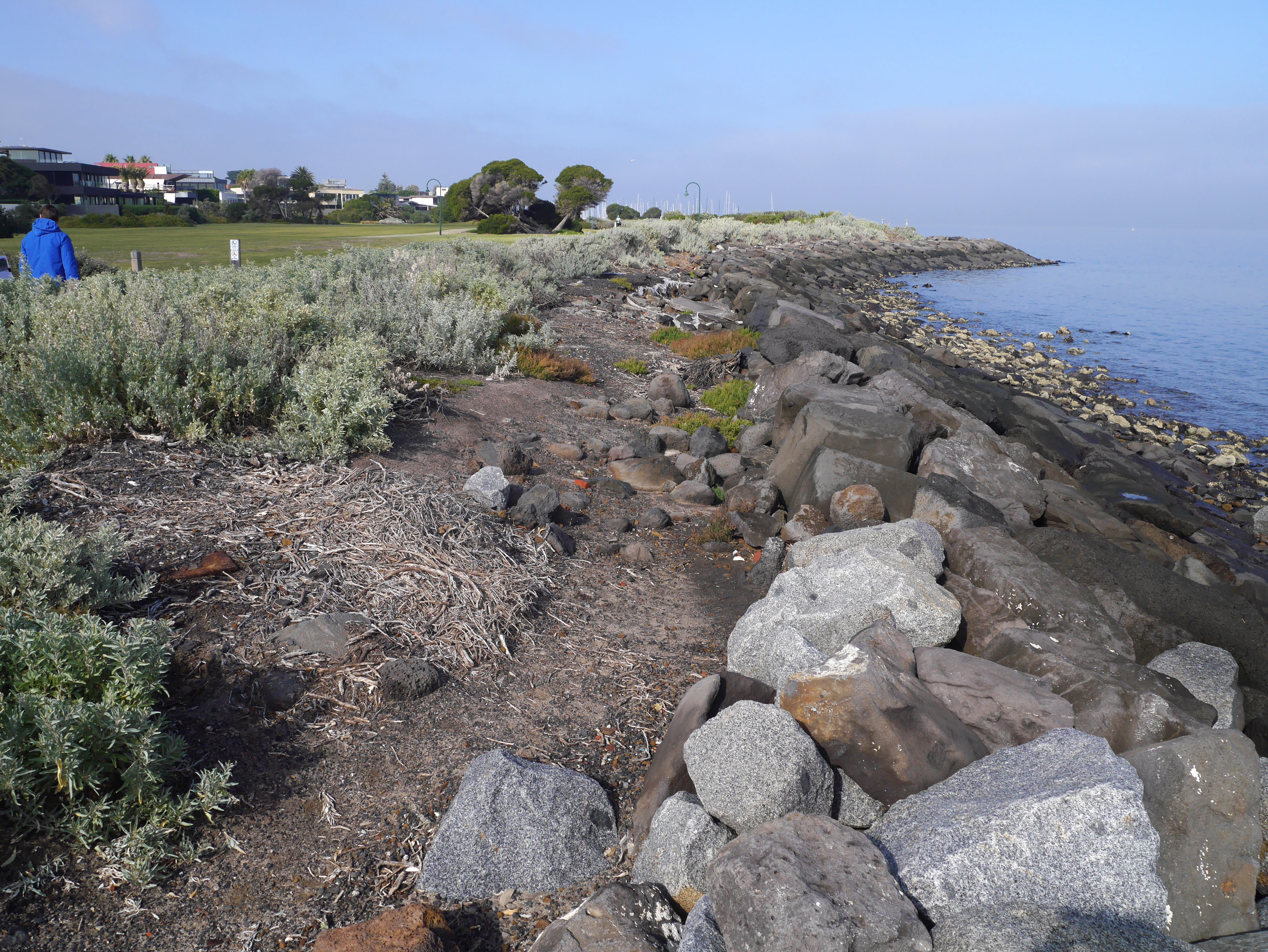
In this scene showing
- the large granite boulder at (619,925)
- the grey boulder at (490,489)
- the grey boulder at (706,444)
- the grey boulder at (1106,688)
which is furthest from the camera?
the grey boulder at (706,444)

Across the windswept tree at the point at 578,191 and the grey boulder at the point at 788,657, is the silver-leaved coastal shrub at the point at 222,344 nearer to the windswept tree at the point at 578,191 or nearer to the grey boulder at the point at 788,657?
the grey boulder at the point at 788,657

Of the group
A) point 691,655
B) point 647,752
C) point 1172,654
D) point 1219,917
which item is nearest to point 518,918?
point 647,752

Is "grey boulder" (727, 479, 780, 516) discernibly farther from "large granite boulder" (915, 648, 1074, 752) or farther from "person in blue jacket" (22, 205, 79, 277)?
"person in blue jacket" (22, 205, 79, 277)

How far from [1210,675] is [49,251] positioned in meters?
14.9

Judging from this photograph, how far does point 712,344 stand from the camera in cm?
1347

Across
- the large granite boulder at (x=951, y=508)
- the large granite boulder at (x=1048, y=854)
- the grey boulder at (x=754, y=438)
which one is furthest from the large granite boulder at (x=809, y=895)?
the grey boulder at (x=754, y=438)

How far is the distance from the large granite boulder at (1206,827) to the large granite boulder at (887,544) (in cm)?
186

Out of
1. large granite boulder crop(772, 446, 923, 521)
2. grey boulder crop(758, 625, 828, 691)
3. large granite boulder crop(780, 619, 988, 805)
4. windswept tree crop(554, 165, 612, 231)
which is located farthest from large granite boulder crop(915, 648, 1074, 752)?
windswept tree crop(554, 165, 612, 231)

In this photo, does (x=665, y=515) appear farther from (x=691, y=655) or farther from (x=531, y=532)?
(x=691, y=655)

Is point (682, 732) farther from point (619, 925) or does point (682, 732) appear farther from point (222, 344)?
point (222, 344)

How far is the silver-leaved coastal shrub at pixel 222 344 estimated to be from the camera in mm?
5645

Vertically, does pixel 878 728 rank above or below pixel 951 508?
below

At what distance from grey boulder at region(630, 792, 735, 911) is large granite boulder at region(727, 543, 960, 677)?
1.33 m

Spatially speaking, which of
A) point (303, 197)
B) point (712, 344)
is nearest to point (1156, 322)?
point (712, 344)
